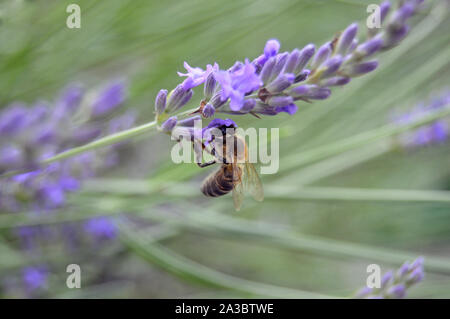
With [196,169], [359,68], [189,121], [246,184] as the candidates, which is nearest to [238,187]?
[246,184]

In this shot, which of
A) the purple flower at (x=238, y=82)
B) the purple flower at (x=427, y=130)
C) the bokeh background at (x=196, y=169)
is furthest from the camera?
the purple flower at (x=427, y=130)

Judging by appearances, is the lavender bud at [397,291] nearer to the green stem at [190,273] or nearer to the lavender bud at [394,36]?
the green stem at [190,273]

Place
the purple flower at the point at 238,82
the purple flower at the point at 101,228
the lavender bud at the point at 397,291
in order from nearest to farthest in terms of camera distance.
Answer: the purple flower at the point at 238,82 < the lavender bud at the point at 397,291 < the purple flower at the point at 101,228

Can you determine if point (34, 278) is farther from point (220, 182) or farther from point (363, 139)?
point (363, 139)

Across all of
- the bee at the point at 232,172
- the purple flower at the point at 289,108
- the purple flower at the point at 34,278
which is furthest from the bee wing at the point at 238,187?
the purple flower at the point at 34,278

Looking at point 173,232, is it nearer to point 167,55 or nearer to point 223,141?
point 167,55

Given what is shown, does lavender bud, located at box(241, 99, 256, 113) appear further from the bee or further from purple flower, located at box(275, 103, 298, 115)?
the bee
